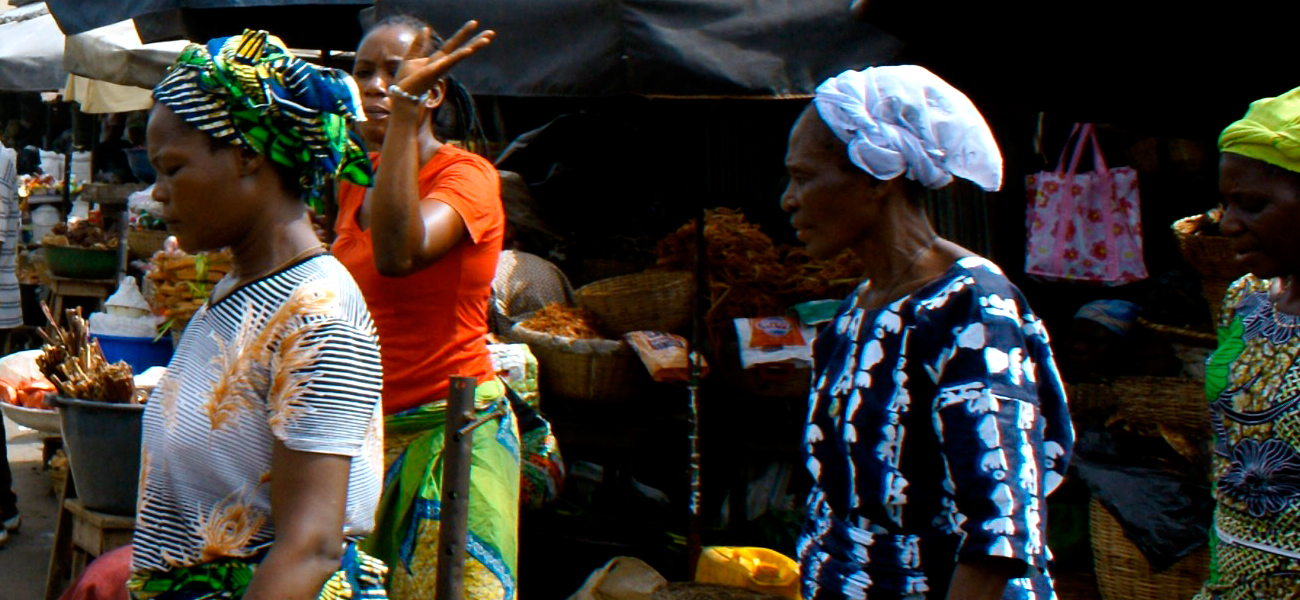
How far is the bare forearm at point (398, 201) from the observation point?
111 inches

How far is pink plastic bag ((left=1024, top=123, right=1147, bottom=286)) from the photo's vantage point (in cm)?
512

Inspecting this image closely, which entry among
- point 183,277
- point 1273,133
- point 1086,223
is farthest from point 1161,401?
point 183,277

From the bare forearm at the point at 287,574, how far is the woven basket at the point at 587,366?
328 cm

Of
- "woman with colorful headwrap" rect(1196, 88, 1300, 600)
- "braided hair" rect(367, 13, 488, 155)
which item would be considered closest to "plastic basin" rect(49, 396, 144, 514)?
"braided hair" rect(367, 13, 488, 155)

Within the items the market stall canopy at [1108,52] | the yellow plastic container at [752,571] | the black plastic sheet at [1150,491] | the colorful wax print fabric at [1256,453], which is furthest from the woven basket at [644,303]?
the colorful wax print fabric at [1256,453]

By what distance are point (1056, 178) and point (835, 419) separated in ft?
11.6

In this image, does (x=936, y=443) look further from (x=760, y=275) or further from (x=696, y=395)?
(x=760, y=275)

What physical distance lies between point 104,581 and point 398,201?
1333mm

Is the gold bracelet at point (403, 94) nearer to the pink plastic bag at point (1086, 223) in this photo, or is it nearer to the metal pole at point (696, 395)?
the metal pole at point (696, 395)

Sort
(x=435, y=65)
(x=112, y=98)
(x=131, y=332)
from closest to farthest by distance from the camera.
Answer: (x=435, y=65) < (x=131, y=332) < (x=112, y=98)

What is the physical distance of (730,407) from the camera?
5270 millimetres

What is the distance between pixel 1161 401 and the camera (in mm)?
4551

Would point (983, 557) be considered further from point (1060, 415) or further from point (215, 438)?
point (215, 438)

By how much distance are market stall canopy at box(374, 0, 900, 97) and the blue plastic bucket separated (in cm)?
247
